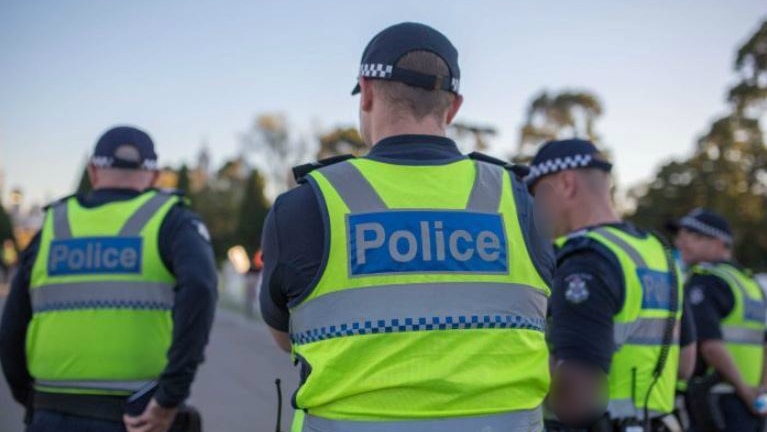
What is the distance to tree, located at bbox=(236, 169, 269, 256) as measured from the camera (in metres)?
46.3

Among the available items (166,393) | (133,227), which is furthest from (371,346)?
(133,227)

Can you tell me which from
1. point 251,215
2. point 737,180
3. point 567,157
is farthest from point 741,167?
point 251,215

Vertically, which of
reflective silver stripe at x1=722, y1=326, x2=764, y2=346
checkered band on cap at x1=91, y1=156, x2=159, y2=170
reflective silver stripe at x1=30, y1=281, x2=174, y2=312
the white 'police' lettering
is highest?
checkered band on cap at x1=91, y1=156, x2=159, y2=170

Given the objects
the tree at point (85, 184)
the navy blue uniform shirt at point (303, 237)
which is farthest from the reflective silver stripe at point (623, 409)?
the tree at point (85, 184)

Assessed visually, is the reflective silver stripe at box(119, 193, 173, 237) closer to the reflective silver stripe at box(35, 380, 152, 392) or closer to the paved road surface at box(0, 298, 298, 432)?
the reflective silver stripe at box(35, 380, 152, 392)

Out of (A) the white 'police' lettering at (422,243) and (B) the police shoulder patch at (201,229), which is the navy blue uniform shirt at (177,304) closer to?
(B) the police shoulder patch at (201,229)

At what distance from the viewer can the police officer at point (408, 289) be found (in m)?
1.90

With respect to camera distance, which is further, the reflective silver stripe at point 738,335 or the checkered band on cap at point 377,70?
the reflective silver stripe at point 738,335

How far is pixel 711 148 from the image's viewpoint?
2422 centimetres

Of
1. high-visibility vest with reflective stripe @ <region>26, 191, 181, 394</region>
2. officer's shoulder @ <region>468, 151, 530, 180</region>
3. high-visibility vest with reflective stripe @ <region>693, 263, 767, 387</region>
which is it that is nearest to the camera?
officer's shoulder @ <region>468, 151, 530, 180</region>

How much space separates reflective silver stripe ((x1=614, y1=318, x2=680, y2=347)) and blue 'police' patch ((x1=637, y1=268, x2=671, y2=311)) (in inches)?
2.4

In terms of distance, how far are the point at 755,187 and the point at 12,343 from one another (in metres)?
23.4

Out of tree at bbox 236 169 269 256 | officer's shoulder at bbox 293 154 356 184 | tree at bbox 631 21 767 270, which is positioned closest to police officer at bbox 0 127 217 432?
officer's shoulder at bbox 293 154 356 184

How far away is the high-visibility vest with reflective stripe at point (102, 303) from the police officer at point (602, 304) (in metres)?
1.69
